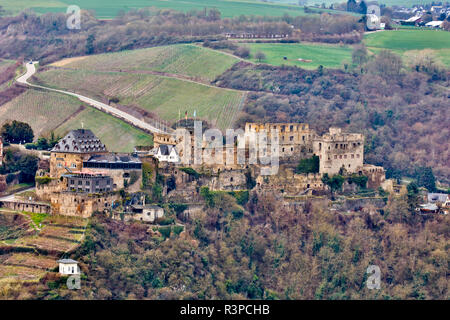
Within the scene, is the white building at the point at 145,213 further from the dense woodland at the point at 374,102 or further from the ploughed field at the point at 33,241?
the dense woodland at the point at 374,102

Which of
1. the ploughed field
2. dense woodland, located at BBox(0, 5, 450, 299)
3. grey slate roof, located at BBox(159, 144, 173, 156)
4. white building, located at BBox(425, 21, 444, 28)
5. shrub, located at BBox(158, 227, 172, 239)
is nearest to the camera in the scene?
the ploughed field

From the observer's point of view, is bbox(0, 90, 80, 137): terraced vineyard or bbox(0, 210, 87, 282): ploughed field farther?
bbox(0, 90, 80, 137): terraced vineyard

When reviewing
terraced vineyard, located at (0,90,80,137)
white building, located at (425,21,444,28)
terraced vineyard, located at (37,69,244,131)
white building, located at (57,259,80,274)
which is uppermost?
white building, located at (425,21,444,28)

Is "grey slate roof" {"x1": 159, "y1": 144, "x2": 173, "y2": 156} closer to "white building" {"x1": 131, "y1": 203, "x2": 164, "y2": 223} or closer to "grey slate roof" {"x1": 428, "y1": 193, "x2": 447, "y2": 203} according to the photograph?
"white building" {"x1": 131, "y1": 203, "x2": 164, "y2": 223}

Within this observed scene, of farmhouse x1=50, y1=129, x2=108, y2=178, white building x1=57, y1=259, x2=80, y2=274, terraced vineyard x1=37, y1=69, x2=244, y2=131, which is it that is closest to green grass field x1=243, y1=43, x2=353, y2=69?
terraced vineyard x1=37, y1=69, x2=244, y2=131

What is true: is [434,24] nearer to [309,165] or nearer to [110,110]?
[110,110]

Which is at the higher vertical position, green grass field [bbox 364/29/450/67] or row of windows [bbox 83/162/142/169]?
green grass field [bbox 364/29/450/67]
